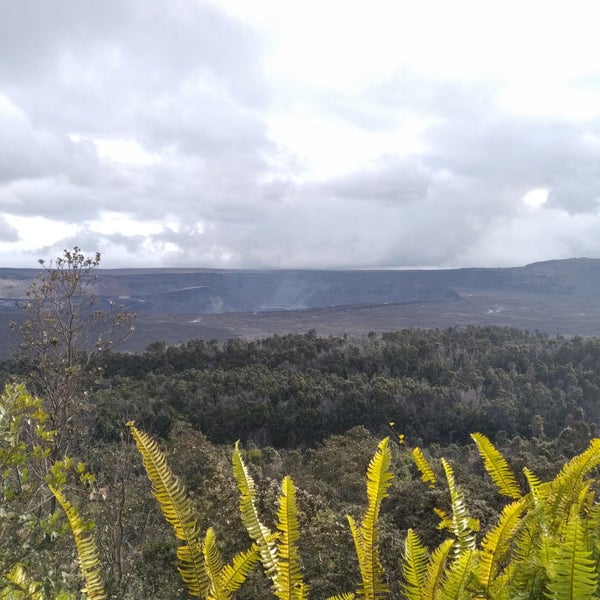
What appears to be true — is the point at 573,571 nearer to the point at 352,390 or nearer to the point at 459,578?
the point at 459,578

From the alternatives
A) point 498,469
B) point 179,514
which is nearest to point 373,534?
point 179,514

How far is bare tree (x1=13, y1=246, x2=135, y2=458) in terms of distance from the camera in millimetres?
8086

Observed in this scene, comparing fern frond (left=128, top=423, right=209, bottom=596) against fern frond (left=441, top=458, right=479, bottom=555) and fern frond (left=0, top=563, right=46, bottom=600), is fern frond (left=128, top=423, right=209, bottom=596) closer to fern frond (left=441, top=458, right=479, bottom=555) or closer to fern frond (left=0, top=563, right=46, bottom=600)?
fern frond (left=0, top=563, right=46, bottom=600)

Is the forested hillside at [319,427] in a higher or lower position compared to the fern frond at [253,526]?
lower

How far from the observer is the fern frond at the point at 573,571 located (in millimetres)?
1389

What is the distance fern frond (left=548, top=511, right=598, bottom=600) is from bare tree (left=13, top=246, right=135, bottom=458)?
7390 mm

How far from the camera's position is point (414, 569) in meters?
1.89

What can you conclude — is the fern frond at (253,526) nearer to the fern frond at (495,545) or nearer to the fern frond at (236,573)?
the fern frond at (236,573)

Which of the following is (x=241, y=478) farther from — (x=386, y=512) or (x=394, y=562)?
(x=386, y=512)

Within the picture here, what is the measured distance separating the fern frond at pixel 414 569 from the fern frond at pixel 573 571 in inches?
20.8

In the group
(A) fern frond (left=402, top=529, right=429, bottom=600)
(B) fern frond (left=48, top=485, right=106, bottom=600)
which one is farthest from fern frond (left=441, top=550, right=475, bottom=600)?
(B) fern frond (left=48, top=485, right=106, bottom=600)

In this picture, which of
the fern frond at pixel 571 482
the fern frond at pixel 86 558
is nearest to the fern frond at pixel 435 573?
the fern frond at pixel 571 482

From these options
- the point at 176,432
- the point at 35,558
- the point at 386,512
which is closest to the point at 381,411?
the point at 176,432

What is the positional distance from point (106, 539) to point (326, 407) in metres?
29.0
